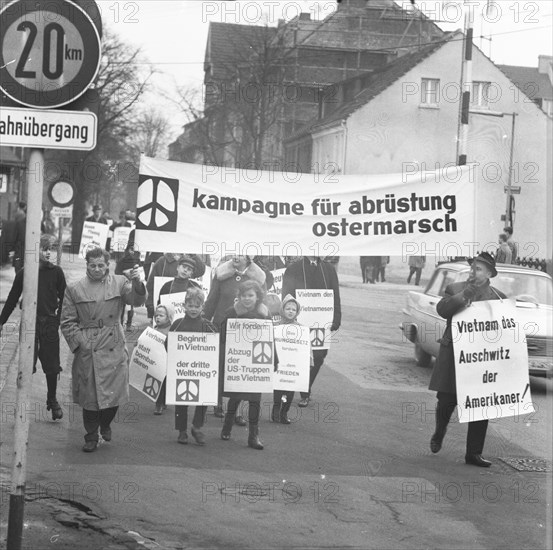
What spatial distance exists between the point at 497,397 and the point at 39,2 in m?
5.55

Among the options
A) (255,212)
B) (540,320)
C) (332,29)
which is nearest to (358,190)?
(255,212)

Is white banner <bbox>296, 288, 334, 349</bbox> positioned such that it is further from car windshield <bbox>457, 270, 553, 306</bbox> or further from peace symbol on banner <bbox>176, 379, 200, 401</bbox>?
car windshield <bbox>457, 270, 553, 306</bbox>

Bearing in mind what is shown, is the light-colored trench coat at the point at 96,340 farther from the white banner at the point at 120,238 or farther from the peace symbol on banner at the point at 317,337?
the white banner at the point at 120,238

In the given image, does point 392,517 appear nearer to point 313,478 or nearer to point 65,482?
point 313,478

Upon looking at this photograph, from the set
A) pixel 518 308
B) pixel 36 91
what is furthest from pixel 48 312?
pixel 518 308

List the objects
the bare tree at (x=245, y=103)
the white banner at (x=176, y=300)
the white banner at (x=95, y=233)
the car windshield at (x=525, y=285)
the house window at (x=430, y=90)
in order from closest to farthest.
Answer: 1. the white banner at (x=176, y=300)
2. the car windshield at (x=525, y=285)
3. the white banner at (x=95, y=233)
4. the bare tree at (x=245, y=103)
5. the house window at (x=430, y=90)

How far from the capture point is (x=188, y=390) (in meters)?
9.63

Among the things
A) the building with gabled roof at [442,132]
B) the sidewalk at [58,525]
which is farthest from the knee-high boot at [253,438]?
the building with gabled roof at [442,132]

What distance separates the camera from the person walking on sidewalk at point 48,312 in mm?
10242

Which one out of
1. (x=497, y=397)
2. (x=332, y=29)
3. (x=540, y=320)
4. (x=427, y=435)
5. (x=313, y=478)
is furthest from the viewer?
(x=332, y=29)

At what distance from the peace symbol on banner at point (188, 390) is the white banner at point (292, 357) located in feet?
3.95

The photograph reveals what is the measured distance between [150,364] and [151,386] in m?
0.21

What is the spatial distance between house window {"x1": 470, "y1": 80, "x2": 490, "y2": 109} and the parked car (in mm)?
29924

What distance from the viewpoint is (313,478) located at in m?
8.37
